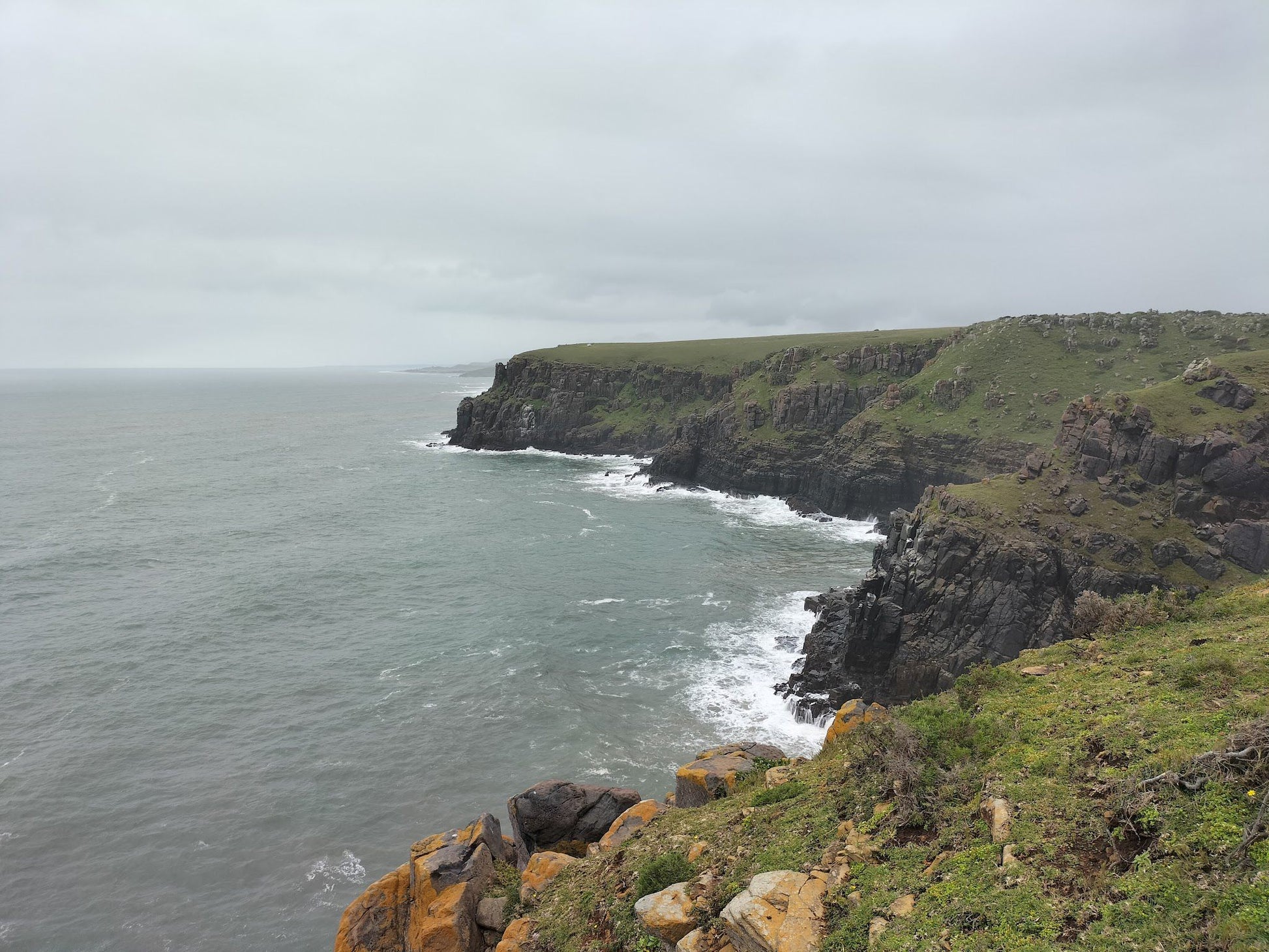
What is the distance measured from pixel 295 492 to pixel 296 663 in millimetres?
55103

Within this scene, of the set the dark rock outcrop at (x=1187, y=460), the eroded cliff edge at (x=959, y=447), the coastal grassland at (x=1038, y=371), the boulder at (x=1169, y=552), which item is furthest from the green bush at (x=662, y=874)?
the coastal grassland at (x=1038, y=371)

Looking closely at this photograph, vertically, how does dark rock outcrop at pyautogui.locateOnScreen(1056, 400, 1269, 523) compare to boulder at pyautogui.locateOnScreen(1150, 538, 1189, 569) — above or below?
above

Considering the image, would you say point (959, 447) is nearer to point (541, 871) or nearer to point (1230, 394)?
point (1230, 394)

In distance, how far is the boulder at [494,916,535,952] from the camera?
49.0 ft

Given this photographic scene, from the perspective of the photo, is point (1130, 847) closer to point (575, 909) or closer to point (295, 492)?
point (575, 909)

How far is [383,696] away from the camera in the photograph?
3959cm

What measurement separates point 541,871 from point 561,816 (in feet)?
13.9

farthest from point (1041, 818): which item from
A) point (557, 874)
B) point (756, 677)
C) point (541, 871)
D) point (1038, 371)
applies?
point (1038, 371)

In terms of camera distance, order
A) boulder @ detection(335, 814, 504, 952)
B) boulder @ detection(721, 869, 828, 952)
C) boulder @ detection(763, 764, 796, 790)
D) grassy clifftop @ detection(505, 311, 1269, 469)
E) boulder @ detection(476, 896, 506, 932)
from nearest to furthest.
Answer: boulder @ detection(721, 869, 828, 952), boulder @ detection(335, 814, 504, 952), boulder @ detection(476, 896, 506, 932), boulder @ detection(763, 764, 796, 790), grassy clifftop @ detection(505, 311, 1269, 469)

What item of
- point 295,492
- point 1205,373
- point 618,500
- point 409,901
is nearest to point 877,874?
point 409,901

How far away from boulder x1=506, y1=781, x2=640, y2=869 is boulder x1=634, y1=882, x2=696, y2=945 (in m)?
9.31

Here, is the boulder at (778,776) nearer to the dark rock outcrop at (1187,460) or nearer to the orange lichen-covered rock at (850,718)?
the orange lichen-covered rock at (850,718)

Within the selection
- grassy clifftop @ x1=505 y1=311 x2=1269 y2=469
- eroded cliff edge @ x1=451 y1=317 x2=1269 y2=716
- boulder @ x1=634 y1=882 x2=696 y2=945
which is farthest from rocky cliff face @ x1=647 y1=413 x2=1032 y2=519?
boulder @ x1=634 y1=882 x2=696 y2=945

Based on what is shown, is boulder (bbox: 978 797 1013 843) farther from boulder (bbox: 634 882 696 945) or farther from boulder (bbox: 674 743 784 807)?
boulder (bbox: 674 743 784 807)
